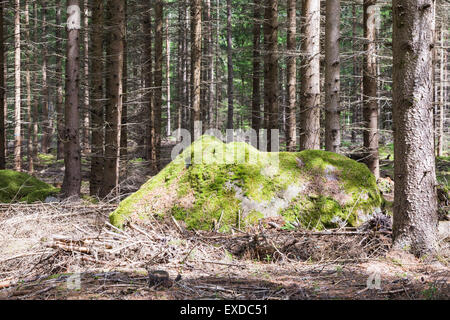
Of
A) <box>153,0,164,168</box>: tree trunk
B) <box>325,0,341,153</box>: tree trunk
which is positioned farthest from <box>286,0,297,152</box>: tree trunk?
<box>153,0,164,168</box>: tree trunk

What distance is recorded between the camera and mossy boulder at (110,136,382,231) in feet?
17.4

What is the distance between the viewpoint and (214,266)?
4008 mm

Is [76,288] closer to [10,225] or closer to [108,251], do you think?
[108,251]

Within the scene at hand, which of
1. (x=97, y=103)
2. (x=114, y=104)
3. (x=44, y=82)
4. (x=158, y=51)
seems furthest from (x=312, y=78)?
(x=44, y=82)

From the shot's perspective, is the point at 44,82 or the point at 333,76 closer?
the point at 333,76

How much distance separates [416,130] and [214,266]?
2.80 m

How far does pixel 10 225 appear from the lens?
5.69m

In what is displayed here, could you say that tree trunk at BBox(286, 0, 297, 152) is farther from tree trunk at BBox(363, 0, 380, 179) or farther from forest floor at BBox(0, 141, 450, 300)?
forest floor at BBox(0, 141, 450, 300)

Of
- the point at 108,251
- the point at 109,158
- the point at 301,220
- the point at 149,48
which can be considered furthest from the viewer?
the point at 149,48

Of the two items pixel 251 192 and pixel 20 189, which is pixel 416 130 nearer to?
pixel 251 192

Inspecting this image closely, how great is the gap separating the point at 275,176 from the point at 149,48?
12.5 metres
